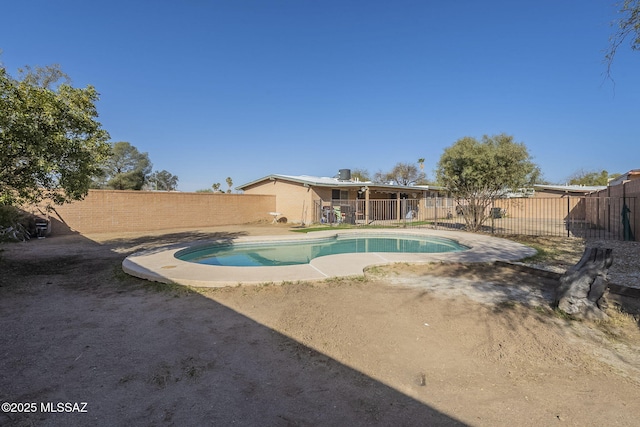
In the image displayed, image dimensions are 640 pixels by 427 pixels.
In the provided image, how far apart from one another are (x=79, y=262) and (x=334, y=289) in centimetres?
738

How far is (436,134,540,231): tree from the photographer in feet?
42.2

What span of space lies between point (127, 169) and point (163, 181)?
→ 9999mm

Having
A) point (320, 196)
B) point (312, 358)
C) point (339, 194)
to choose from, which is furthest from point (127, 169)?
point (312, 358)

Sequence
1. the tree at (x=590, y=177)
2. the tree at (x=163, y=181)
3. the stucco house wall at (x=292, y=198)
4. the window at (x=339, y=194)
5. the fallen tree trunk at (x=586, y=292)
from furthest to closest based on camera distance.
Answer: the tree at (x=590, y=177), the tree at (x=163, y=181), the window at (x=339, y=194), the stucco house wall at (x=292, y=198), the fallen tree trunk at (x=586, y=292)

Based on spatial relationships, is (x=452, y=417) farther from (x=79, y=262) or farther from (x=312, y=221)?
(x=312, y=221)

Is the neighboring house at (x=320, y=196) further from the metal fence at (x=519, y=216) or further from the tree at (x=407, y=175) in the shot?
the tree at (x=407, y=175)

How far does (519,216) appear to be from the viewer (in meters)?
27.5

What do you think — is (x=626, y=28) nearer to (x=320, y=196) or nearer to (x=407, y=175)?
(x=320, y=196)

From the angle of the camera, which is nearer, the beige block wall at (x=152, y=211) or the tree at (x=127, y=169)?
the beige block wall at (x=152, y=211)

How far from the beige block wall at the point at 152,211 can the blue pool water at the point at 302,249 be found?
292 inches

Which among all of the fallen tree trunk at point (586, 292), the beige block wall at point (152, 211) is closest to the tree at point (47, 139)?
the beige block wall at point (152, 211)

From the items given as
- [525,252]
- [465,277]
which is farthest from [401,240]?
[465,277]

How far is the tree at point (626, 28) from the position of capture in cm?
433

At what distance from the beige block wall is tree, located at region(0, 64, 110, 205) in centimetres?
737
